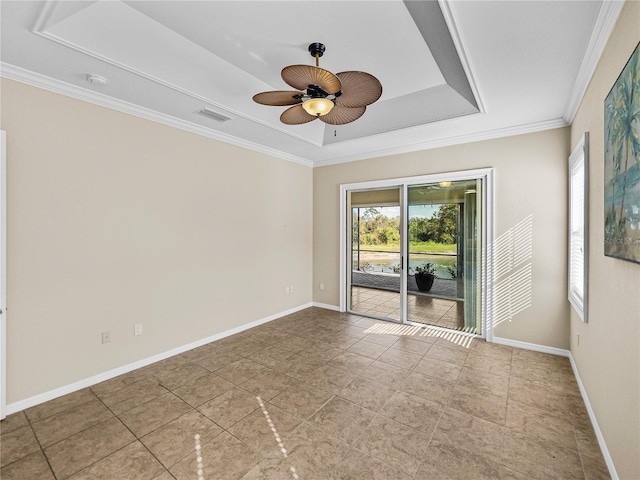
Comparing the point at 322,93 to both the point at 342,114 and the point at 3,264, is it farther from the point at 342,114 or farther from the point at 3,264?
the point at 3,264

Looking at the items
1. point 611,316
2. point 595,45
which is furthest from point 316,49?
point 611,316

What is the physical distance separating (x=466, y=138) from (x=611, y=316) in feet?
9.16

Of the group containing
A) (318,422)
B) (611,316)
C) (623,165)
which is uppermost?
(623,165)

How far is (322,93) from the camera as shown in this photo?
2.18 meters

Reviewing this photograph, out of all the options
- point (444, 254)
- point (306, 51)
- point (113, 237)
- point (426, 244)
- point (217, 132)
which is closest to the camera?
point (306, 51)

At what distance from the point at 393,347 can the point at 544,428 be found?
1.69 meters

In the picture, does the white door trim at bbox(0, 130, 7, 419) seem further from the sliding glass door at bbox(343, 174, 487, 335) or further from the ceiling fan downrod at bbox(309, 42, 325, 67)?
the sliding glass door at bbox(343, 174, 487, 335)

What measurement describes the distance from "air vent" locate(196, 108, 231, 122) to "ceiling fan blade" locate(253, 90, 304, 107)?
123 cm

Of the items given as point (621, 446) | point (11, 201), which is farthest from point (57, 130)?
point (621, 446)

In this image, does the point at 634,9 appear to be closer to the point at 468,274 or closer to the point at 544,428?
the point at 544,428

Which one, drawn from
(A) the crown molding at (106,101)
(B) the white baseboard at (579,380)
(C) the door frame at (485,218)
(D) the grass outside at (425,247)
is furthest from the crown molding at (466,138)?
(B) the white baseboard at (579,380)

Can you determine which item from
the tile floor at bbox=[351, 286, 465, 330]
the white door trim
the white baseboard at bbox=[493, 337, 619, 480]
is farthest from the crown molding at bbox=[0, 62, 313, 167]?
the white baseboard at bbox=[493, 337, 619, 480]

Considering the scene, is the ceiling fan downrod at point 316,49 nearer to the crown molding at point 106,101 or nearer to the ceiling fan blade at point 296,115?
the ceiling fan blade at point 296,115

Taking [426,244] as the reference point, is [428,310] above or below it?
below
